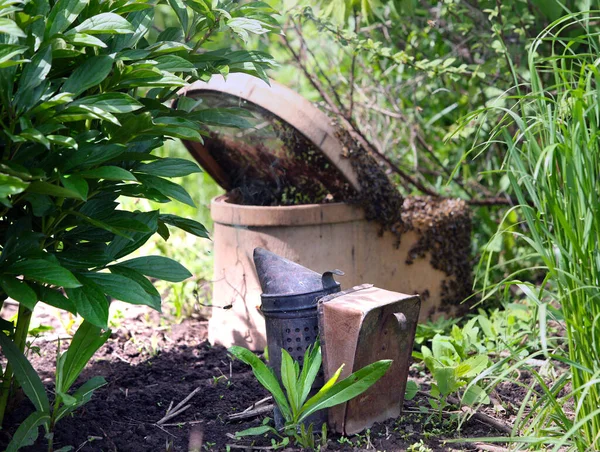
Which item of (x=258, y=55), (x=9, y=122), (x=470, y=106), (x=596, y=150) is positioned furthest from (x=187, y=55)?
(x=470, y=106)

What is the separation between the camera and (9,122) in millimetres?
1598

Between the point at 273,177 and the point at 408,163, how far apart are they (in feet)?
4.07

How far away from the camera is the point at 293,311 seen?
6.77 feet

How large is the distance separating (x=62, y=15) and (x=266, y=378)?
42.7 inches

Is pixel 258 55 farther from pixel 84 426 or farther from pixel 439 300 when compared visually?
pixel 439 300

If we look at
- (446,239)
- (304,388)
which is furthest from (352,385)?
(446,239)

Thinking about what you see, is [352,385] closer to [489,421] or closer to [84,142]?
[489,421]

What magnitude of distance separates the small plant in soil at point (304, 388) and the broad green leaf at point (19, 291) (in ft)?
1.98

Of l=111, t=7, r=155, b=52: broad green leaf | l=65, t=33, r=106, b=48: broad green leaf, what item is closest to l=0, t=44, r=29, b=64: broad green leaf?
l=65, t=33, r=106, b=48: broad green leaf

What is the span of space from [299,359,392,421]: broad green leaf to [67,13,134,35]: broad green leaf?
3.45 ft

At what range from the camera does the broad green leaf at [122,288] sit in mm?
1642

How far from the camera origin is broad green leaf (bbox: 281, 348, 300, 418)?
75.0 inches

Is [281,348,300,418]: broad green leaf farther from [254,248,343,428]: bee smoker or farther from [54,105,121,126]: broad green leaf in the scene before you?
[54,105,121,126]: broad green leaf

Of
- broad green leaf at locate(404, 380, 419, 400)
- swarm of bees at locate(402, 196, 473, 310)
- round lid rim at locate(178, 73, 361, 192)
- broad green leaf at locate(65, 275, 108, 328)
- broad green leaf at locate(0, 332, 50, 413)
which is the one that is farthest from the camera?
swarm of bees at locate(402, 196, 473, 310)
